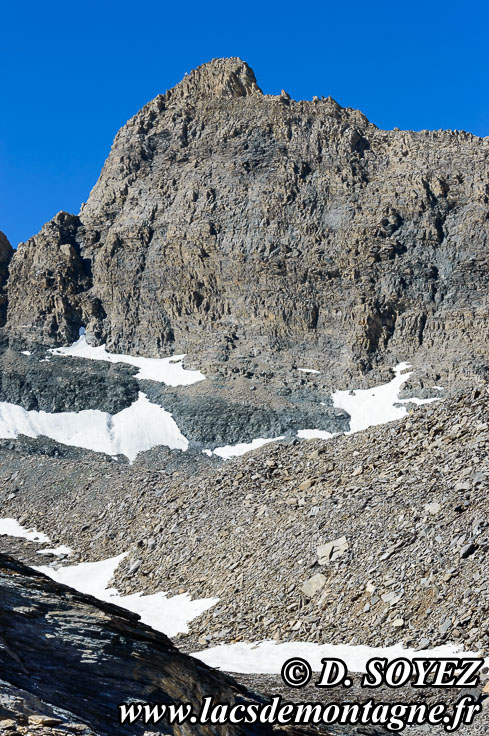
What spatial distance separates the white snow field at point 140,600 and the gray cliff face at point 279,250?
7573 cm

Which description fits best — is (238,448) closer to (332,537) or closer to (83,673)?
(332,537)

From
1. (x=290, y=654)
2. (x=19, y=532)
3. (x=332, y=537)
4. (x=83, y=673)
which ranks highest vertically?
(x=332, y=537)

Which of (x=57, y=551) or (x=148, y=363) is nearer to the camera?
(x=57, y=551)

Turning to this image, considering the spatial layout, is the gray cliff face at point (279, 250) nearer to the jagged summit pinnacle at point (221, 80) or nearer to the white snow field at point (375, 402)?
the jagged summit pinnacle at point (221, 80)

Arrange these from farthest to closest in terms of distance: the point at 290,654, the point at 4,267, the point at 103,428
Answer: the point at 4,267
the point at 103,428
the point at 290,654

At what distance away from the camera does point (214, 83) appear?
13612 cm

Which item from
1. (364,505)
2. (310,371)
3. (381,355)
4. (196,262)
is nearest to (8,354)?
(196,262)

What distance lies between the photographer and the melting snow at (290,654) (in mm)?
16602

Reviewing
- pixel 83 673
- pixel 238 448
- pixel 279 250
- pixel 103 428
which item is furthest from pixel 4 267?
pixel 83 673

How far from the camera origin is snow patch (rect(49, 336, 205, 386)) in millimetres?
107312

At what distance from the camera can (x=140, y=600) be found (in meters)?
27.4

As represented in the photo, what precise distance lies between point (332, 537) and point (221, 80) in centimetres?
12655

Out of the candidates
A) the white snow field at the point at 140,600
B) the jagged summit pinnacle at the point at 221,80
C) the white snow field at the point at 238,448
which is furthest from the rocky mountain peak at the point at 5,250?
the white snow field at the point at 140,600

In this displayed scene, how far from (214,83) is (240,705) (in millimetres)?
137814
